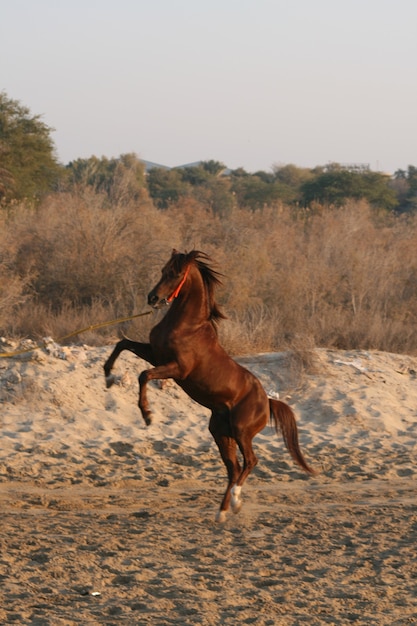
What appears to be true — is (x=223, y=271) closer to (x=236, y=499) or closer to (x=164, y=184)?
(x=236, y=499)

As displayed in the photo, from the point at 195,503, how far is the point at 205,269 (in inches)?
93.2

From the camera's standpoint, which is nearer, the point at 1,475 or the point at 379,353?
the point at 1,475

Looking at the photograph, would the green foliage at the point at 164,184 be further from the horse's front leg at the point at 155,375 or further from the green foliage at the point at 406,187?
the horse's front leg at the point at 155,375

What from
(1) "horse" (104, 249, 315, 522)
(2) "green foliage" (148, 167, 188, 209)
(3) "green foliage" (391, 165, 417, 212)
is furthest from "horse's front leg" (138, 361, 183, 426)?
(3) "green foliage" (391, 165, 417, 212)

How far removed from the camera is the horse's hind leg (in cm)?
813

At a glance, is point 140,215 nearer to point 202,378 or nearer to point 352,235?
point 352,235

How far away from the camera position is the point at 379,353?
1462 cm

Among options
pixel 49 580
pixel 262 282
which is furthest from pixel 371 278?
pixel 49 580

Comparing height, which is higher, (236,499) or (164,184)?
(164,184)

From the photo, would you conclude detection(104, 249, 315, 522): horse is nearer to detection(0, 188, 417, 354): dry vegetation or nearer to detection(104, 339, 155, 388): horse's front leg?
detection(104, 339, 155, 388): horse's front leg

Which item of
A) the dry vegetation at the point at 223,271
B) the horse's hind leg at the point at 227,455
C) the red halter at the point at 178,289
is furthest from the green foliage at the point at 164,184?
the red halter at the point at 178,289

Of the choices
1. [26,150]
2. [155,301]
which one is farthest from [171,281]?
[26,150]

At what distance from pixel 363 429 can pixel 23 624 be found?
7.47 m

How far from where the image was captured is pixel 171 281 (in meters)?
7.53
